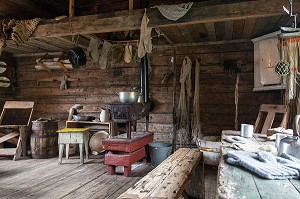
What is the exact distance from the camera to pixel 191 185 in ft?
9.53

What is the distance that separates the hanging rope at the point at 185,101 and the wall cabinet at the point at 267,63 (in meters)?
1.28

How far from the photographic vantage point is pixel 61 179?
375 cm

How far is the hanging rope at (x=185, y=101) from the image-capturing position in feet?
16.4

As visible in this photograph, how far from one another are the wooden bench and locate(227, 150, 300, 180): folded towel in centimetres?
50

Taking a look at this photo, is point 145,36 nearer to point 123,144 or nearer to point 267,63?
point 123,144

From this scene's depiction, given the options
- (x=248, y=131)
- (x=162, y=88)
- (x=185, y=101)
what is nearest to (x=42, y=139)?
(x=162, y=88)

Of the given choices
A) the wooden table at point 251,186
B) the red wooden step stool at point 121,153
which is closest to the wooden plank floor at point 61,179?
the red wooden step stool at point 121,153

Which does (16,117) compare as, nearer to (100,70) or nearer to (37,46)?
(37,46)

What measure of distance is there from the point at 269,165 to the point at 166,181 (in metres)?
0.84

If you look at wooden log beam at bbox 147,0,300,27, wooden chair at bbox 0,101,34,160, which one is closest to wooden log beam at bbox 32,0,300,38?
wooden log beam at bbox 147,0,300,27

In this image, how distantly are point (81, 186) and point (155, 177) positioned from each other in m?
1.87

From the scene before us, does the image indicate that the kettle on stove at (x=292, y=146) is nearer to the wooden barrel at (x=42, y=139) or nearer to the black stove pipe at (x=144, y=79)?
the black stove pipe at (x=144, y=79)

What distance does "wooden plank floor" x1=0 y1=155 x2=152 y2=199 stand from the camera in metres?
3.18

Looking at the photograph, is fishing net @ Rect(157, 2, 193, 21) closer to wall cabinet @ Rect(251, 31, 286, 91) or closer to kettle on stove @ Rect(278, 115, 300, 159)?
wall cabinet @ Rect(251, 31, 286, 91)
